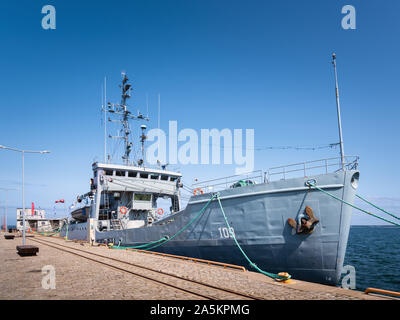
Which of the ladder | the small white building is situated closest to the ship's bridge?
the ladder

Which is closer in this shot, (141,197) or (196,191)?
(196,191)

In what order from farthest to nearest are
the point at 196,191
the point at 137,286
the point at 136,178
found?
the point at 136,178 < the point at 196,191 < the point at 137,286

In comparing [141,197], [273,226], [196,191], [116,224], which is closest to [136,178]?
[141,197]

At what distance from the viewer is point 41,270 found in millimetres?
11727

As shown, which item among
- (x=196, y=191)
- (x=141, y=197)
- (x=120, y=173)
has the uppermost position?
(x=120, y=173)

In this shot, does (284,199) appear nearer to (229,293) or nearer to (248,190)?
→ (248,190)

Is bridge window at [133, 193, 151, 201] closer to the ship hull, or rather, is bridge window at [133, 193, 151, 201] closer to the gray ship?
the gray ship

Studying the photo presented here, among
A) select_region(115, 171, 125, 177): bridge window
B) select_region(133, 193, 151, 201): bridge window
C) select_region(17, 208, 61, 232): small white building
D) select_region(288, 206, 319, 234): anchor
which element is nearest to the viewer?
select_region(288, 206, 319, 234): anchor

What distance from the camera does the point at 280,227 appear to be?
34.8 ft

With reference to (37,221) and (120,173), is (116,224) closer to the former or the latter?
(120,173)

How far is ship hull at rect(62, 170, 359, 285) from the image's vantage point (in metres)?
9.76

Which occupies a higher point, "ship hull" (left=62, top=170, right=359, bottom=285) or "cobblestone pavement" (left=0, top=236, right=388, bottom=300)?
"ship hull" (left=62, top=170, right=359, bottom=285)
